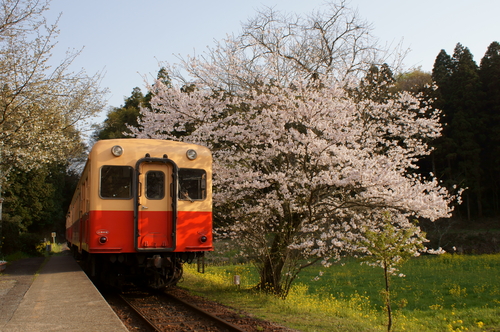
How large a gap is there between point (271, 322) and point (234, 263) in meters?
17.4

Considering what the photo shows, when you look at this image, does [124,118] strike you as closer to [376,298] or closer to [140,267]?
[376,298]

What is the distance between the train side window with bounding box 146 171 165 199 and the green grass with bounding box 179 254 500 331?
246 centimetres

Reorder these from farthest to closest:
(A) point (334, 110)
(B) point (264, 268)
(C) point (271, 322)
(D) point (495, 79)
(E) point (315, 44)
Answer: (D) point (495, 79)
(E) point (315, 44)
(B) point (264, 268)
(A) point (334, 110)
(C) point (271, 322)

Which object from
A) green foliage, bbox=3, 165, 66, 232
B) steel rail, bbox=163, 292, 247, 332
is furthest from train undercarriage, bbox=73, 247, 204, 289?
green foliage, bbox=3, 165, 66, 232

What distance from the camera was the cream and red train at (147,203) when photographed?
8555mm

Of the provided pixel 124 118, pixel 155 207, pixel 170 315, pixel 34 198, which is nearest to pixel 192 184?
Result: pixel 155 207

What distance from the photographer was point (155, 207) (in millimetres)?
8859

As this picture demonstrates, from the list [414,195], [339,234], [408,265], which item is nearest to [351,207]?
[339,234]

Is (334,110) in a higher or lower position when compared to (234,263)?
higher

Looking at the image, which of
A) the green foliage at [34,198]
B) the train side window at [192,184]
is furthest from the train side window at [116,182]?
the green foliage at [34,198]

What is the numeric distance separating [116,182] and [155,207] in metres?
0.88

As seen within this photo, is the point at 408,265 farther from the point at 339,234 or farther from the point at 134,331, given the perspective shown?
the point at 134,331

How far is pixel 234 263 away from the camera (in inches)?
950

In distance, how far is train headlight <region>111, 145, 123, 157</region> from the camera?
871cm
